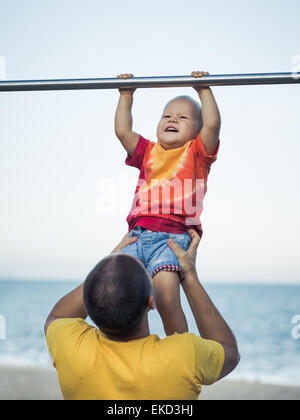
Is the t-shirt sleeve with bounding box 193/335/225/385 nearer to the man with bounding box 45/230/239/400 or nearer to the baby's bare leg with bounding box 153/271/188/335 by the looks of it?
the man with bounding box 45/230/239/400

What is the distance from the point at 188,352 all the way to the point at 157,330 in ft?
45.6

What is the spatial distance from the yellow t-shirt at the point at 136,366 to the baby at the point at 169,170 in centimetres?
46

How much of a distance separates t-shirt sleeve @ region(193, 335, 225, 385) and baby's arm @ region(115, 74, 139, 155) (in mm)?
1051

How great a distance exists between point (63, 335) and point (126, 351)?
0.20 metres

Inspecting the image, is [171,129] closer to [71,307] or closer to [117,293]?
[71,307]

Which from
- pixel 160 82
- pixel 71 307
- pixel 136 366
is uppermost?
pixel 160 82

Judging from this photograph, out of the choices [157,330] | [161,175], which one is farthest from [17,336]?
[161,175]

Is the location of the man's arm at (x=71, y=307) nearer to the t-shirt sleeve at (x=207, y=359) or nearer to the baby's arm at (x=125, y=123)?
the t-shirt sleeve at (x=207, y=359)

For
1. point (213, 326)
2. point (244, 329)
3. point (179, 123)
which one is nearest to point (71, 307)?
point (213, 326)

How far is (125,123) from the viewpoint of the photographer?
218 cm

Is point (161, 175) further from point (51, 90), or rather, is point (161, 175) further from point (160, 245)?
A: point (51, 90)

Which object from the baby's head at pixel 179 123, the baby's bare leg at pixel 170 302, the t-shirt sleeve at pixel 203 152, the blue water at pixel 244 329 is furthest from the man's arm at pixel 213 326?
the blue water at pixel 244 329

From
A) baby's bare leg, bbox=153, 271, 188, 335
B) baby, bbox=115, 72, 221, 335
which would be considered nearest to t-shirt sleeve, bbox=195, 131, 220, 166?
baby, bbox=115, 72, 221, 335

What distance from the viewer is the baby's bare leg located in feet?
5.82
